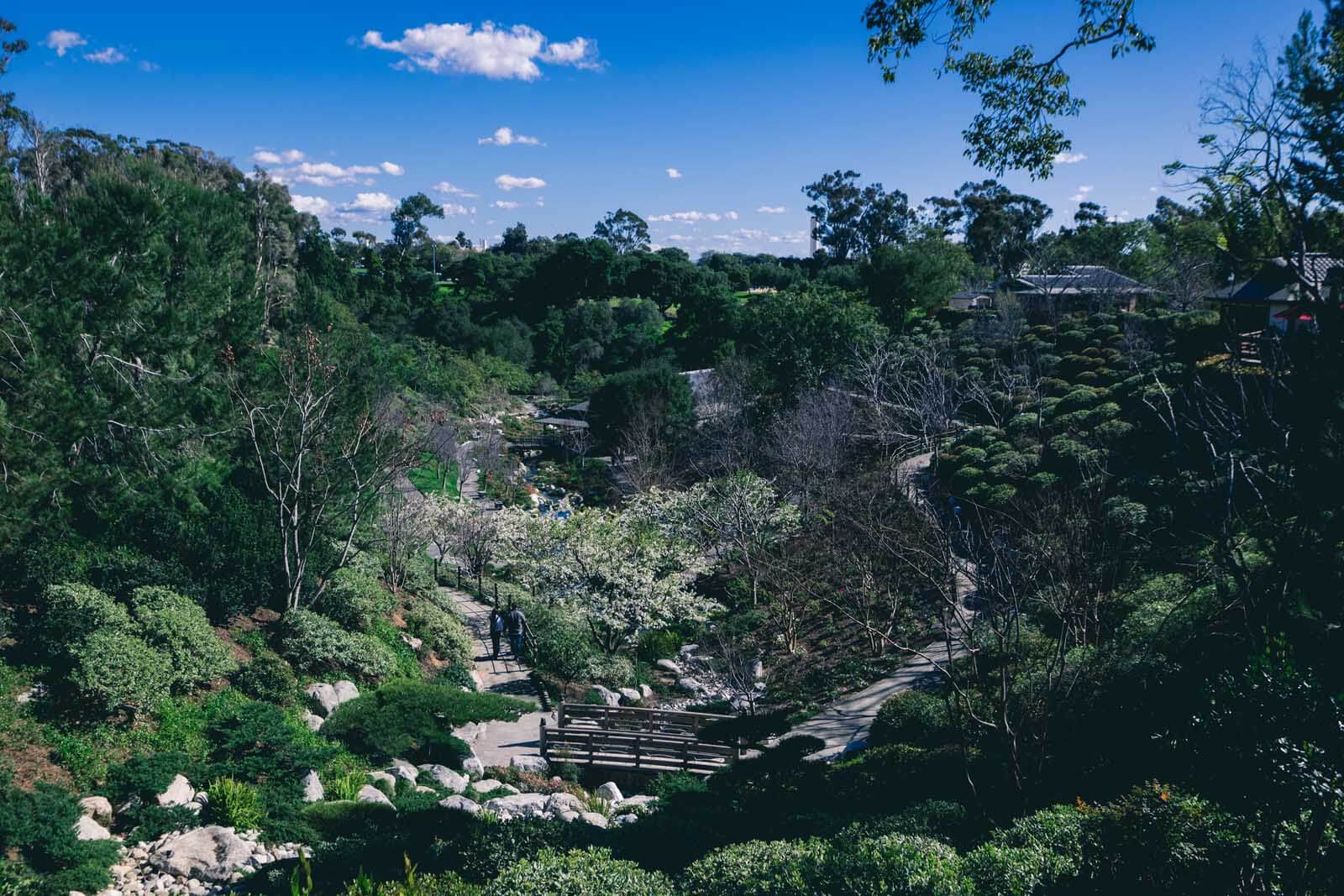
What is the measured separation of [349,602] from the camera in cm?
1545

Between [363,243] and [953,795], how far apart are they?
76409 millimetres

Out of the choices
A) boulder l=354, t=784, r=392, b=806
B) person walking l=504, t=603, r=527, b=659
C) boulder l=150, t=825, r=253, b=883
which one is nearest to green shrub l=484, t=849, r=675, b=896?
boulder l=150, t=825, r=253, b=883

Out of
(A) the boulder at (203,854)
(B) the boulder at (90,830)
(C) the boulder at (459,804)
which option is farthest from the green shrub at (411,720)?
(B) the boulder at (90,830)

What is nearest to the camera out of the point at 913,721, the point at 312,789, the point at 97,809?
the point at 97,809

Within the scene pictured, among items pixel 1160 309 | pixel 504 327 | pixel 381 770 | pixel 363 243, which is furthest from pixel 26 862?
pixel 363 243

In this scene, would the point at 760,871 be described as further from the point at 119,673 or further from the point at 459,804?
the point at 119,673

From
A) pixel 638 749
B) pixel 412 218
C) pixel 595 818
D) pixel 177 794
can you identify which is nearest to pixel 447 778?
pixel 595 818

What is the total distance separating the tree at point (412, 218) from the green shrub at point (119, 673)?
3054 inches

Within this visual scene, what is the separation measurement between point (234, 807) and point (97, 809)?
1.34m

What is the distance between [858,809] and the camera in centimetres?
987

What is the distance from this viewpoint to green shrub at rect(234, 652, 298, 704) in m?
12.0

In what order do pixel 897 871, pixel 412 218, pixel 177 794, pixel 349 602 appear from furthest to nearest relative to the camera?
pixel 412 218
pixel 349 602
pixel 177 794
pixel 897 871

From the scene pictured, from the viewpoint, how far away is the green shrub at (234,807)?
866cm

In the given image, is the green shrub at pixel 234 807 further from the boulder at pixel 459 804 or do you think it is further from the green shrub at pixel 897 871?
the green shrub at pixel 897 871
